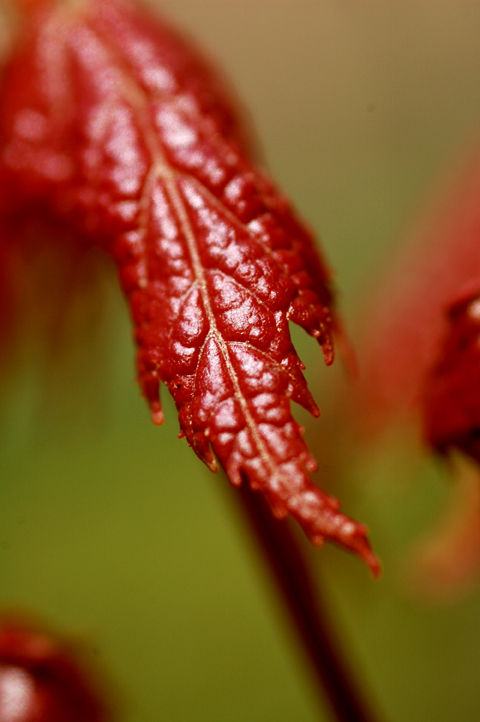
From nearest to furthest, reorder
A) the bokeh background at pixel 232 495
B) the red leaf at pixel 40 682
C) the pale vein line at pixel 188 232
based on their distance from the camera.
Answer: the pale vein line at pixel 188 232 → the red leaf at pixel 40 682 → the bokeh background at pixel 232 495

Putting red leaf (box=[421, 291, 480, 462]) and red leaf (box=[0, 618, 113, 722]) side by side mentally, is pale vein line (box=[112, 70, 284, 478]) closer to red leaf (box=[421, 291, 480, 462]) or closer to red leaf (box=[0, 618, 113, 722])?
red leaf (box=[421, 291, 480, 462])

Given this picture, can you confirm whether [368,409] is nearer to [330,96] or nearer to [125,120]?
[125,120]

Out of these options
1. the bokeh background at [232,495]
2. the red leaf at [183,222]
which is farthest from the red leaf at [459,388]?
the bokeh background at [232,495]

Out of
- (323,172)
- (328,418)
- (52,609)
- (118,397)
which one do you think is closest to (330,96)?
(323,172)

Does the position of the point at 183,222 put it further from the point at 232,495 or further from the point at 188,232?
the point at 232,495

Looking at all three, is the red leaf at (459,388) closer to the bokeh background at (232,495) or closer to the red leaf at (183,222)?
the red leaf at (183,222)

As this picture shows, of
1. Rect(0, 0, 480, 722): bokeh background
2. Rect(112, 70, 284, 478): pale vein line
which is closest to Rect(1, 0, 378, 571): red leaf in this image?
Rect(112, 70, 284, 478): pale vein line

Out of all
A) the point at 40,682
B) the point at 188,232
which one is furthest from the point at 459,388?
the point at 40,682
